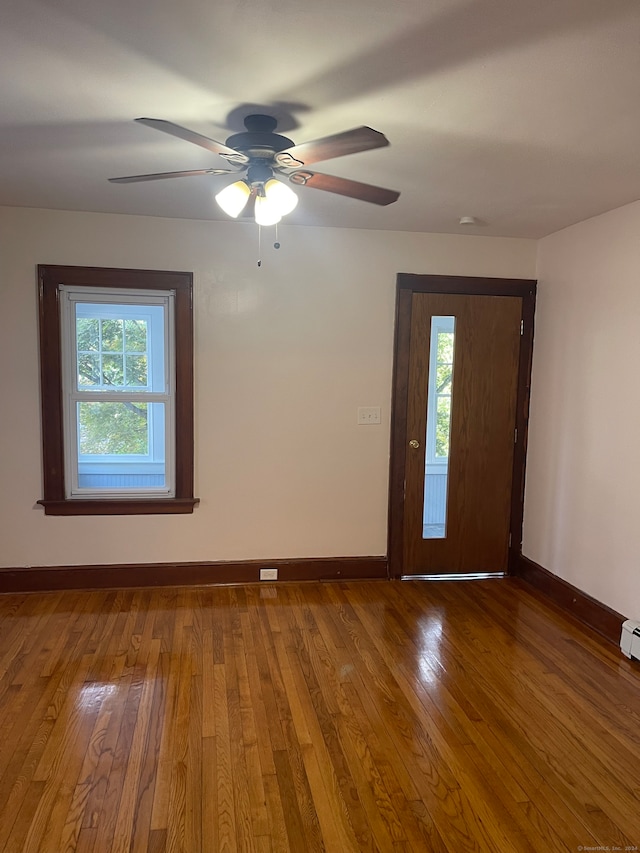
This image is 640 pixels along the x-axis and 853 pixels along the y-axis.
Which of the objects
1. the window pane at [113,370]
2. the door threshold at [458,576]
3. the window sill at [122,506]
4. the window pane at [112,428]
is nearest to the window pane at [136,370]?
the window pane at [113,370]

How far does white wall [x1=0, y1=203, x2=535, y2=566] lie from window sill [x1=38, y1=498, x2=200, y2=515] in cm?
6

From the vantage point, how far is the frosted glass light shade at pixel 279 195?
215cm

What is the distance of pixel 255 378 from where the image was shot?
13.2 ft

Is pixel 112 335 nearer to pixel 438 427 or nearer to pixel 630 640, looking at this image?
pixel 438 427

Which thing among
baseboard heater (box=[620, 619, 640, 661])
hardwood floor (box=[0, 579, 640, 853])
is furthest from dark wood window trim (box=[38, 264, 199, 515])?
baseboard heater (box=[620, 619, 640, 661])

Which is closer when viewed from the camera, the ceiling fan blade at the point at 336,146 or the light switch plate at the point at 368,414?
the ceiling fan blade at the point at 336,146

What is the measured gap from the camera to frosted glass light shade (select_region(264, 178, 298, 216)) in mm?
2146

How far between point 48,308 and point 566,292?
11.1ft

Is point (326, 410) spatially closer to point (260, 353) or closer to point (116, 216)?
point (260, 353)

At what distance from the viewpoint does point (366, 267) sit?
A: 407 centimetres

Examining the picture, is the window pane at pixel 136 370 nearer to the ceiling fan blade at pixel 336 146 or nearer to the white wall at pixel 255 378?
the white wall at pixel 255 378

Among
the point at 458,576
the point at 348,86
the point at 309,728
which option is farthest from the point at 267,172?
the point at 458,576

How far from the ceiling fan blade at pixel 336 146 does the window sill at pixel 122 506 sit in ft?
8.19

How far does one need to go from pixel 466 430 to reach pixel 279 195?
2.58 metres
